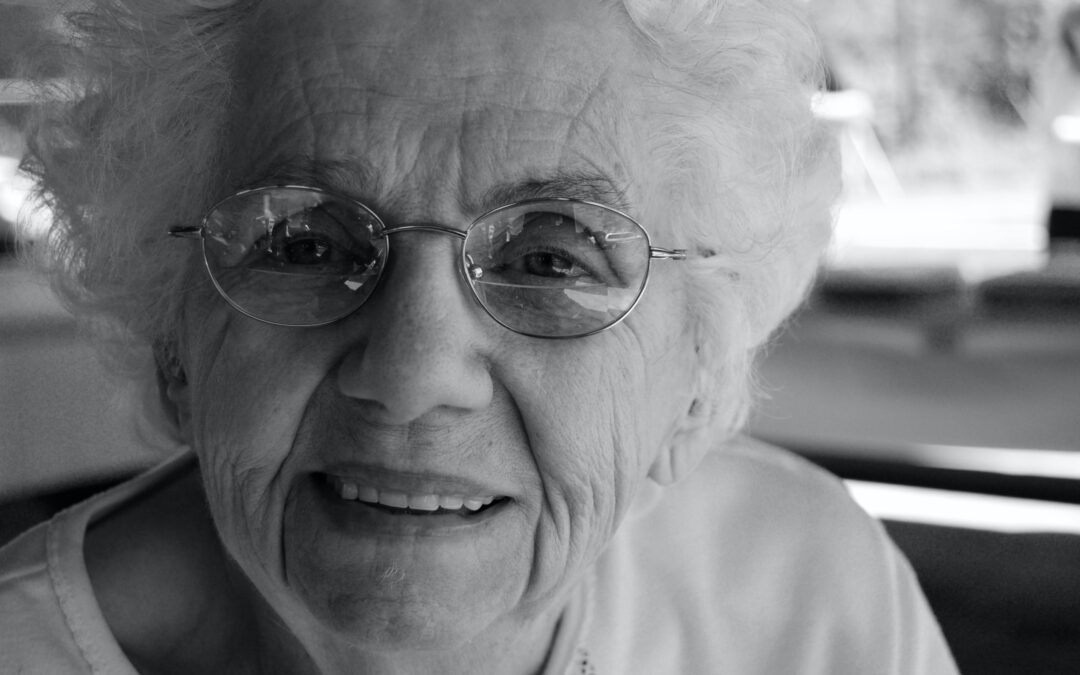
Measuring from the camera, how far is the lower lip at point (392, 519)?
135cm

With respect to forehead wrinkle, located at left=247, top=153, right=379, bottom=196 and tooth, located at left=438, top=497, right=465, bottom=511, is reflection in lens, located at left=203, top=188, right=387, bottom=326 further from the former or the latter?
tooth, located at left=438, top=497, right=465, bottom=511

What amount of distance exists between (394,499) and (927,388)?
3215 mm

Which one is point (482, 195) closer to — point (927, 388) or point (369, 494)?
point (369, 494)

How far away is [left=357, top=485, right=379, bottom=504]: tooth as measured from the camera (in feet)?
4.48

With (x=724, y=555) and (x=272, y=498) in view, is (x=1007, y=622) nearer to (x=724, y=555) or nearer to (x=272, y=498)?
(x=724, y=555)

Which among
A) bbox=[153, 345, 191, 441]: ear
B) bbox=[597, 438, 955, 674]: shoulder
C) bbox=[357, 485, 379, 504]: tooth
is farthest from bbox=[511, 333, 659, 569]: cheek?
bbox=[153, 345, 191, 441]: ear

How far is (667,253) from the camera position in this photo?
145 centimetres

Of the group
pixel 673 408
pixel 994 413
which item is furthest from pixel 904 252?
pixel 673 408

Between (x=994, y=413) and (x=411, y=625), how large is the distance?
10.00 feet

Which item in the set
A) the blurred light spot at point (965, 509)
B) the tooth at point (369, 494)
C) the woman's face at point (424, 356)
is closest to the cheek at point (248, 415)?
the woman's face at point (424, 356)

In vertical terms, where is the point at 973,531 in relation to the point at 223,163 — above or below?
below

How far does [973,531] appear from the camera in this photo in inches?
95.0

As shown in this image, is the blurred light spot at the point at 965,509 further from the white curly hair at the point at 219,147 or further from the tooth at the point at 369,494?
the tooth at the point at 369,494

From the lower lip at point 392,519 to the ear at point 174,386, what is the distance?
14.2 inches
